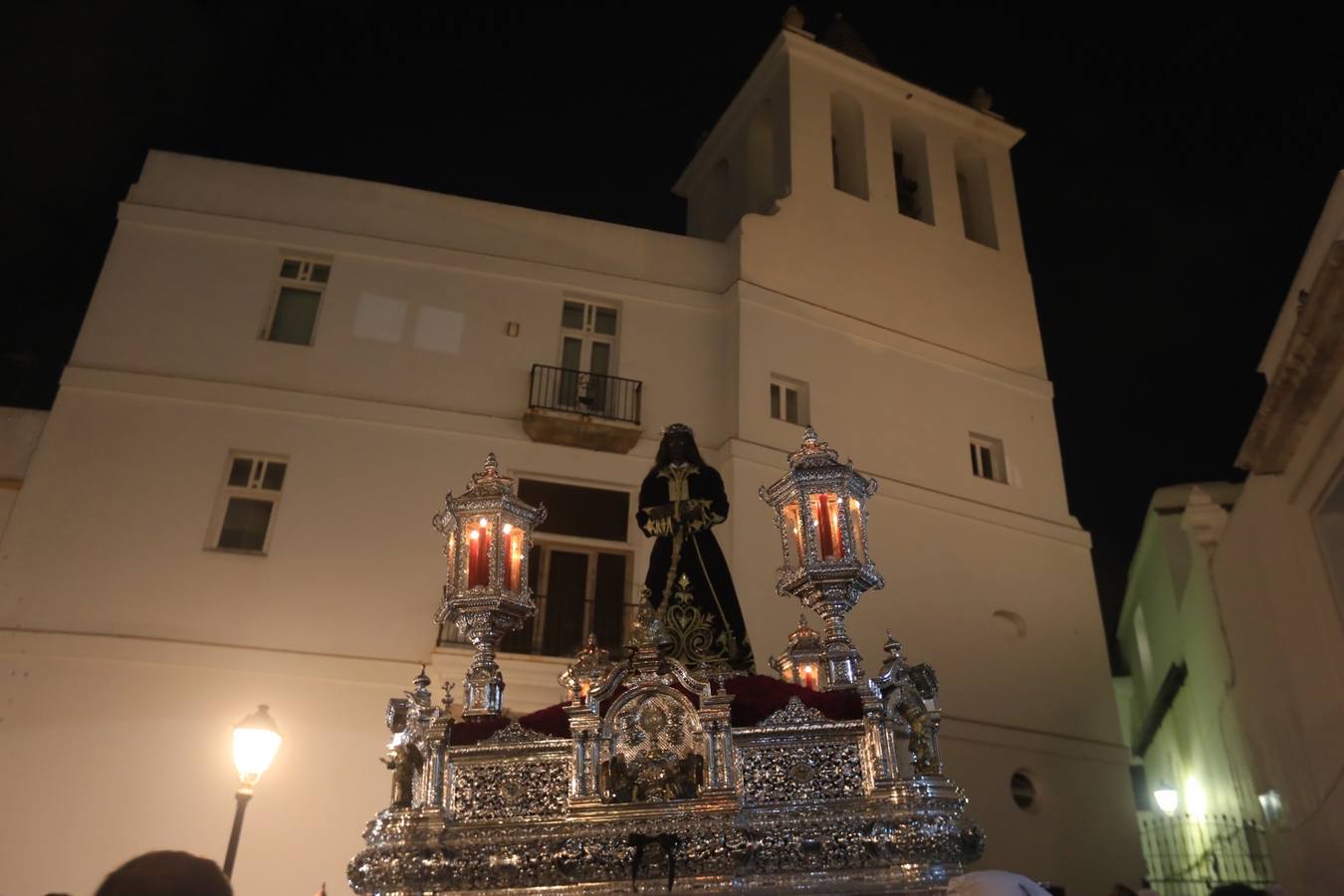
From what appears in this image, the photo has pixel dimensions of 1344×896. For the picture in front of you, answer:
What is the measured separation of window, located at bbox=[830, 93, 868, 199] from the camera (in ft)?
58.2

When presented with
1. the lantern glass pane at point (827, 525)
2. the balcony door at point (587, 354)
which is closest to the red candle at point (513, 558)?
the lantern glass pane at point (827, 525)

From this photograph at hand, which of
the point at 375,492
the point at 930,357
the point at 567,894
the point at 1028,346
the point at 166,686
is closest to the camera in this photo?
the point at 567,894

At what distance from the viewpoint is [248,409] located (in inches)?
524

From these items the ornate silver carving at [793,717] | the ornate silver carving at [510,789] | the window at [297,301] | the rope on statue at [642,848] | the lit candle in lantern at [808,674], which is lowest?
the rope on statue at [642,848]

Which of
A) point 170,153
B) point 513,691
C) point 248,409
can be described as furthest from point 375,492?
point 170,153

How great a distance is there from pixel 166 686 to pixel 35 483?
2.94 metres

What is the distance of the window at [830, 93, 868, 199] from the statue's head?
441 inches

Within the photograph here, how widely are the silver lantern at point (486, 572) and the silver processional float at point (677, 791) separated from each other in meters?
0.42

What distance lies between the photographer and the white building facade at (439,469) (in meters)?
11.6

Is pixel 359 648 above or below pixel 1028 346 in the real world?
below

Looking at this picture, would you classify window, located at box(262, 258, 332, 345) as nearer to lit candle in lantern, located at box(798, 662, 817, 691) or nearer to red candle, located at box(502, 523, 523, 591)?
red candle, located at box(502, 523, 523, 591)

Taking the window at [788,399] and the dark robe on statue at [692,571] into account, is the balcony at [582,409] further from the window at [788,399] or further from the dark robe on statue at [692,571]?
the dark robe on statue at [692,571]

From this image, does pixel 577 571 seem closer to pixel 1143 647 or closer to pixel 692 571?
pixel 692 571

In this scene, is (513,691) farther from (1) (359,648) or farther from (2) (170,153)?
(2) (170,153)
